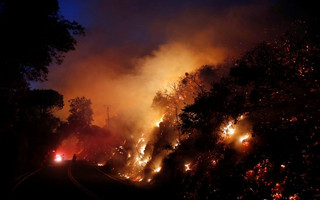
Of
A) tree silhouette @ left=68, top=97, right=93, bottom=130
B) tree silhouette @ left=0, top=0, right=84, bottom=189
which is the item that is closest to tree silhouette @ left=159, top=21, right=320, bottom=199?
tree silhouette @ left=0, top=0, right=84, bottom=189

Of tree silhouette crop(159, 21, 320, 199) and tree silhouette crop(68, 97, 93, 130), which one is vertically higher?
tree silhouette crop(68, 97, 93, 130)

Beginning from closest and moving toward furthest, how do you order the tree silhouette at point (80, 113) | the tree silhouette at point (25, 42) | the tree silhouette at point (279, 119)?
the tree silhouette at point (279, 119) → the tree silhouette at point (25, 42) → the tree silhouette at point (80, 113)

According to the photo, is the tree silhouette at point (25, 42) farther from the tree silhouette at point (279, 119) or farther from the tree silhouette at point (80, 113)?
the tree silhouette at point (80, 113)

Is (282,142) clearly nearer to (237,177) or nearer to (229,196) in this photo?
(237,177)

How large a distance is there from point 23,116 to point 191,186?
2811 cm

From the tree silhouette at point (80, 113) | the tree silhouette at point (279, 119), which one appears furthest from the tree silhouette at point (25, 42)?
the tree silhouette at point (80, 113)

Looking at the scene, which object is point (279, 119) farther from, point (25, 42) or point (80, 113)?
point (80, 113)

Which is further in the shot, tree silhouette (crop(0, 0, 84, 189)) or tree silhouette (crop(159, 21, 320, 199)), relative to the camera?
tree silhouette (crop(0, 0, 84, 189))

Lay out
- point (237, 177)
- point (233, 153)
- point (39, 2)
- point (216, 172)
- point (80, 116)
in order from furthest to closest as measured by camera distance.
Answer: point (80, 116) < point (233, 153) < point (216, 172) < point (39, 2) < point (237, 177)

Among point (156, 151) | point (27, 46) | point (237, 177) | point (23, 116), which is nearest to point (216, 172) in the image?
point (237, 177)

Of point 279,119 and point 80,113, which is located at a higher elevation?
point 80,113

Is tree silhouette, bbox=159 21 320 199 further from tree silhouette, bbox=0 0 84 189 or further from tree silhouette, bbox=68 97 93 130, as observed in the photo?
tree silhouette, bbox=68 97 93 130

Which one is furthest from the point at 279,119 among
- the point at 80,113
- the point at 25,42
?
the point at 80,113

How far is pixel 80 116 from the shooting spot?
8006 cm
